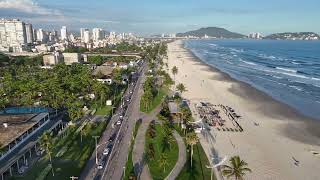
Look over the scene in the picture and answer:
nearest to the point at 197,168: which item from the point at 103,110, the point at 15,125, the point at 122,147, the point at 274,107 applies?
the point at 122,147

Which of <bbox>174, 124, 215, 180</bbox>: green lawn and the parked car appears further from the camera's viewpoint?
the parked car

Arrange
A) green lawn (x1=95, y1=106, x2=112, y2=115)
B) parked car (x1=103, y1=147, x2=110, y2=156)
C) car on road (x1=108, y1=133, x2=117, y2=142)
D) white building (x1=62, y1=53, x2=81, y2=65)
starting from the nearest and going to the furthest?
parked car (x1=103, y1=147, x2=110, y2=156), car on road (x1=108, y1=133, x2=117, y2=142), green lawn (x1=95, y1=106, x2=112, y2=115), white building (x1=62, y1=53, x2=81, y2=65)

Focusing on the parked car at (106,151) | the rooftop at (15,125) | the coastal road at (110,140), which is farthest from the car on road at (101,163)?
the rooftop at (15,125)

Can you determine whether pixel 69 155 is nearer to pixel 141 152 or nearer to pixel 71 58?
pixel 141 152

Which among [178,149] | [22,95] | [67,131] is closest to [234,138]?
[178,149]

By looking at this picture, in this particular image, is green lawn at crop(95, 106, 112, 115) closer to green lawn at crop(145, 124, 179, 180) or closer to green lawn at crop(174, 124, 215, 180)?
green lawn at crop(145, 124, 179, 180)

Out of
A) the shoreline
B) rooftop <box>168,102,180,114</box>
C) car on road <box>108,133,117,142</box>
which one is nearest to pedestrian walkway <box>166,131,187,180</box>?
car on road <box>108,133,117,142</box>

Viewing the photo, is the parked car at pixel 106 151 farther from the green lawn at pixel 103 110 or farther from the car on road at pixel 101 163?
the green lawn at pixel 103 110
